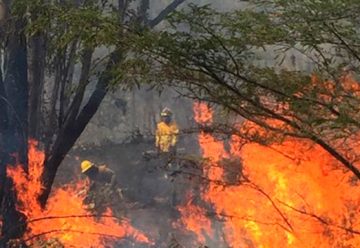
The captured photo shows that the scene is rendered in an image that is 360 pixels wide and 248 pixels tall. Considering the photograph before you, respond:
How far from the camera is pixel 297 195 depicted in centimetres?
802

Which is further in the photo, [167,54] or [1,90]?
[1,90]

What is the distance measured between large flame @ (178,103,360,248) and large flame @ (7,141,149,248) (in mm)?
2267

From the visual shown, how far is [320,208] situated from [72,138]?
3.87 m

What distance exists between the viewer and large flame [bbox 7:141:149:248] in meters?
7.46

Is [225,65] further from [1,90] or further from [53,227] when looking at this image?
[53,227]

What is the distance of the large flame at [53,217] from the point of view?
Result: 7.46 m

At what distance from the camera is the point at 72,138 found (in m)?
7.84

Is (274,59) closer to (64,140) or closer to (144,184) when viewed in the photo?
(64,140)

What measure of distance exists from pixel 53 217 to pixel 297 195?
379cm

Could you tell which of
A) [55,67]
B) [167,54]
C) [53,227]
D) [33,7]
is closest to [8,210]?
[53,227]

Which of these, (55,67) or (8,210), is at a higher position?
Result: (55,67)

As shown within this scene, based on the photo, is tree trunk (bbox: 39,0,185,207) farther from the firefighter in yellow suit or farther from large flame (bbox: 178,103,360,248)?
the firefighter in yellow suit

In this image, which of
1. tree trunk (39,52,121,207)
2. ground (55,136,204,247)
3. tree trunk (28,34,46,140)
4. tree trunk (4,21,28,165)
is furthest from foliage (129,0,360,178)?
ground (55,136,204,247)

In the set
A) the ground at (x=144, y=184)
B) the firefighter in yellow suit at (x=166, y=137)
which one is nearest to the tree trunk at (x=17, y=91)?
the ground at (x=144, y=184)
